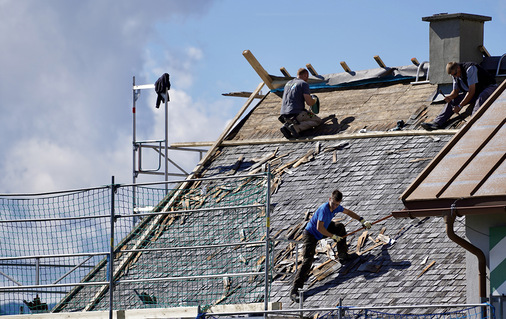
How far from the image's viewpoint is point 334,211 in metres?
16.3

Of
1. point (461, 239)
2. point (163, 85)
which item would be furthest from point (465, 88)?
point (163, 85)

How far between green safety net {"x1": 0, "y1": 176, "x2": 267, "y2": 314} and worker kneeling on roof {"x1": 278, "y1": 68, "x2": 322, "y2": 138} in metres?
1.88

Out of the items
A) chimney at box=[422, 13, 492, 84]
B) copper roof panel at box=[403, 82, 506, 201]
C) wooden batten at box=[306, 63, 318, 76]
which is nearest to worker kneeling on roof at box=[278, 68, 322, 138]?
wooden batten at box=[306, 63, 318, 76]

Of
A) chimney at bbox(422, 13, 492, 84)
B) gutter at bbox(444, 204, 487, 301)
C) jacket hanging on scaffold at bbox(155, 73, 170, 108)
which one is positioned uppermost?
jacket hanging on scaffold at bbox(155, 73, 170, 108)

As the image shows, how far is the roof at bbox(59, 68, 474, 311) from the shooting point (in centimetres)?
1535

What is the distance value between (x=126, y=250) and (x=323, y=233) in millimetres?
3263

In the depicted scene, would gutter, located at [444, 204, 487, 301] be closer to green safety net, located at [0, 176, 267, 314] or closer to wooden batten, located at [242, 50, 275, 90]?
green safety net, located at [0, 176, 267, 314]

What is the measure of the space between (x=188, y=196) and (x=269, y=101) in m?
4.06

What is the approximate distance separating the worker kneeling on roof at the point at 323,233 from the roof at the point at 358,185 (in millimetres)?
227

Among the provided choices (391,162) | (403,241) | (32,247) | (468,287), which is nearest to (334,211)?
(403,241)

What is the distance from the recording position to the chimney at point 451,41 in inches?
790

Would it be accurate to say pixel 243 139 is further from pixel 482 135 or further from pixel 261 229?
pixel 482 135

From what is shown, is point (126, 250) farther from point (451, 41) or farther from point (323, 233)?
point (451, 41)

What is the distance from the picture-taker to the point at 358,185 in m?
18.1
